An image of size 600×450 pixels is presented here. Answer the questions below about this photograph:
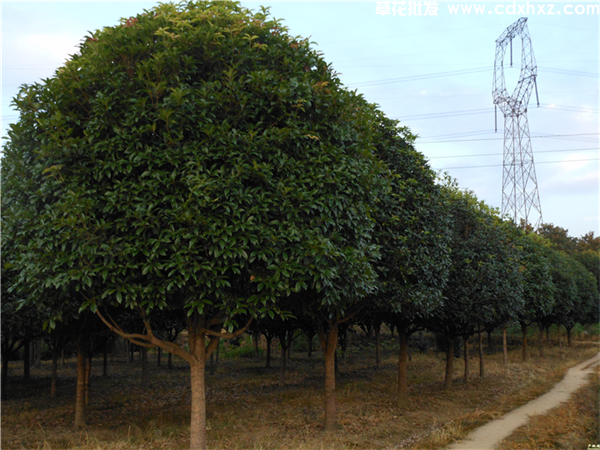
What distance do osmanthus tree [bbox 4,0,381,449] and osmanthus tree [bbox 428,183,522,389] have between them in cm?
1023

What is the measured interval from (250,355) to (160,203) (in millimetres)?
38496

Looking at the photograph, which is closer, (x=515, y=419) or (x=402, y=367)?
(x=515, y=419)

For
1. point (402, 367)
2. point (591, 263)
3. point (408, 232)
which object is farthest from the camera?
point (591, 263)

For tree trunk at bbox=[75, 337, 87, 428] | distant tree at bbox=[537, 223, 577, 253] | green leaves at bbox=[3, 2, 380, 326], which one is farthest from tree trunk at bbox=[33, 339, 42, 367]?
distant tree at bbox=[537, 223, 577, 253]

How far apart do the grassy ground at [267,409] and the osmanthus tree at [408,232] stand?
4067 millimetres

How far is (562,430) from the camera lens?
13.3 m

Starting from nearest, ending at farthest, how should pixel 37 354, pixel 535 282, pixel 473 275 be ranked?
pixel 473 275
pixel 535 282
pixel 37 354

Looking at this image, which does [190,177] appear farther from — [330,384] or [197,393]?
[330,384]

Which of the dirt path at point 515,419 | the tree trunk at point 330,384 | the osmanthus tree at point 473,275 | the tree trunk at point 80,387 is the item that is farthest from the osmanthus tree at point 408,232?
the tree trunk at point 80,387

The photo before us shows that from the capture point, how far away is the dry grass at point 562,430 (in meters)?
11.9

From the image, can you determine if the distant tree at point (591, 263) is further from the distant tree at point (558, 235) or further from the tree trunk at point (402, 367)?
the tree trunk at point (402, 367)

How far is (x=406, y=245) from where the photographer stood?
1411cm

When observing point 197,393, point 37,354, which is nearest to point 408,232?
point 197,393

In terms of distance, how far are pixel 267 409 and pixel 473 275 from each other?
10.4m
